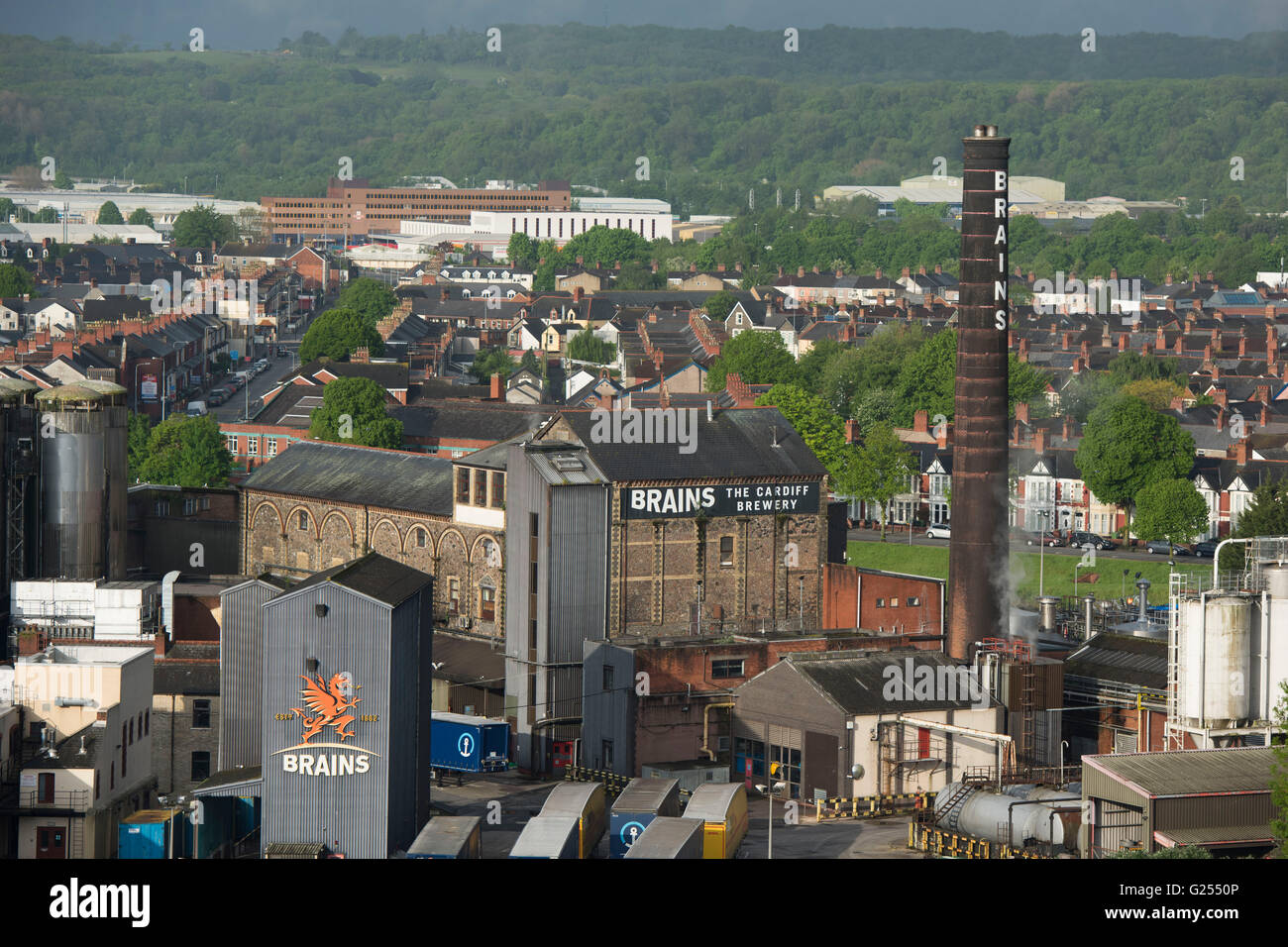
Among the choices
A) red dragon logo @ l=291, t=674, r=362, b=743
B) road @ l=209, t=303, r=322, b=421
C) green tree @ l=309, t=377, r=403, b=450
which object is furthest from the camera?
road @ l=209, t=303, r=322, b=421

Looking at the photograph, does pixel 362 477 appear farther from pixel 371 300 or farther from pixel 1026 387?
pixel 371 300

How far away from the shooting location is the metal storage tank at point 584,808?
46.6m

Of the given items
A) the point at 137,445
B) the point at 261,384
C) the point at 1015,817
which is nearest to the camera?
the point at 1015,817

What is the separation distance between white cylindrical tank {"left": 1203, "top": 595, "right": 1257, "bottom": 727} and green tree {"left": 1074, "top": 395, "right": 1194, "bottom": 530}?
55.7m

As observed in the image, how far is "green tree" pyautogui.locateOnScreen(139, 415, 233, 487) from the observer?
108 meters

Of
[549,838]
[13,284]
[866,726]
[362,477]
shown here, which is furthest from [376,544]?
[13,284]

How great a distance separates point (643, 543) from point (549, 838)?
19.6 m

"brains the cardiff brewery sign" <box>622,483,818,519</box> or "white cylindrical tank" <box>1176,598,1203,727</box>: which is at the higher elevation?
"brains the cardiff brewery sign" <box>622,483,818,519</box>

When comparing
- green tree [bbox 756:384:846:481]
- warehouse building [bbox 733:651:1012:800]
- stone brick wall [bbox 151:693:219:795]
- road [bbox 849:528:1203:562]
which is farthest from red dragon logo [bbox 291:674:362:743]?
green tree [bbox 756:384:846:481]

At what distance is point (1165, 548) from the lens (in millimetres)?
102562

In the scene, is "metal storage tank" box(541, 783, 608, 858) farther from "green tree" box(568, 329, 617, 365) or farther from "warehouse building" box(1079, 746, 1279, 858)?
"green tree" box(568, 329, 617, 365)

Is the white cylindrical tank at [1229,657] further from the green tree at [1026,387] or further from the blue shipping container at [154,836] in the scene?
the green tree at [1026,387]
